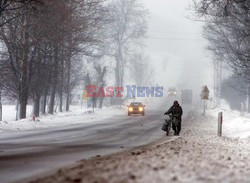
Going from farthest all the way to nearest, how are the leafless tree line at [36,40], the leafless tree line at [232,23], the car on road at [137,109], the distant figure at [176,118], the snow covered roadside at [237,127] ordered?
the car on road at [137,109] → the leafless tree line at [36,40] → the snow covered roadside at [237,127] → the distant figure at [176,118] → the leafless tree line at [232,23]

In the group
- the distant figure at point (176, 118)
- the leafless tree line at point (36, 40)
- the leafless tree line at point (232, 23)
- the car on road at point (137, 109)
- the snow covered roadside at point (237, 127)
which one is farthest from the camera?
the car on road at point (137, 109)

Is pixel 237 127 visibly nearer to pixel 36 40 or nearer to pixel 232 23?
pixel 232 23

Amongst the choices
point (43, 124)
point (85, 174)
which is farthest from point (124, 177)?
point (43, 124)

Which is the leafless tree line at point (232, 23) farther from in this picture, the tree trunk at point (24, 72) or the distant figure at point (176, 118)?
the tree trunk at point (24, 72)

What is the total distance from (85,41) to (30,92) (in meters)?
6.00

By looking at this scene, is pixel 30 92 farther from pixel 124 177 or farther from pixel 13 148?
pixel 124 177

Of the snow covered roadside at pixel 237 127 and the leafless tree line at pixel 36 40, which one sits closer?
the snow covered roadside at pixel 237 127

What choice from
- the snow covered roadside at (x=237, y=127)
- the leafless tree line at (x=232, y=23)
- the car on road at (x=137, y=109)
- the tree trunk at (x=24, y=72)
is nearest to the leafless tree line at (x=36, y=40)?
the tree trunk at (x=24, y=72)

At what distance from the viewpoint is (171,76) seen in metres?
183

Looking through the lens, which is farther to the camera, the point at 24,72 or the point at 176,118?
the point at 24,72

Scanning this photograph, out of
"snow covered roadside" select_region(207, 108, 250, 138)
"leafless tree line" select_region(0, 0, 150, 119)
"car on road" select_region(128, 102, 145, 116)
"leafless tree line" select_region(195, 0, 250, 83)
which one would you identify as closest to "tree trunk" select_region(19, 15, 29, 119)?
"leafless tree line" select_region(0, 0, 150, 119)

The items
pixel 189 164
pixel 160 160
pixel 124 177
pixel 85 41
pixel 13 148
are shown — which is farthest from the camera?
pixel 85 41

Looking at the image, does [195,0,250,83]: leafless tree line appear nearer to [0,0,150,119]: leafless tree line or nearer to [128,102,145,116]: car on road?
[0,0,150,119]: leafless tree line

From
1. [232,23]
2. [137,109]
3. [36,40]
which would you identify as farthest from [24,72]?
[137,109]
